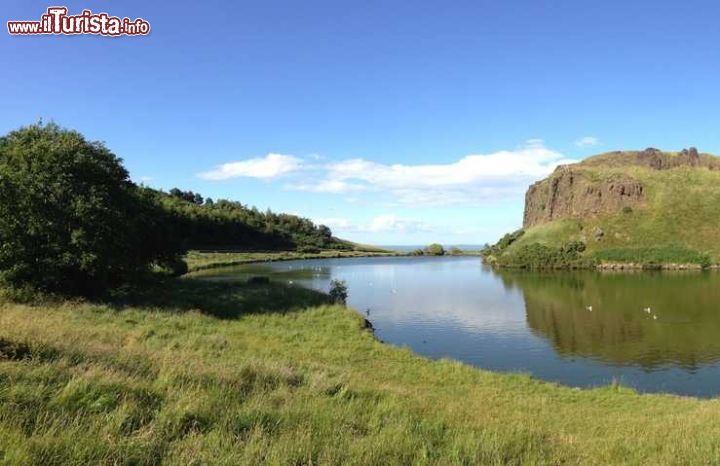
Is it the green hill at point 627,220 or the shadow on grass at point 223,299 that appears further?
the green hill at point 627,220

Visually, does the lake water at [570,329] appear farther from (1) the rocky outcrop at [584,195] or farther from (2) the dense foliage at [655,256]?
(1) the rocky outcrop at [584,195]

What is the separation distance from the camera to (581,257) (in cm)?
13900

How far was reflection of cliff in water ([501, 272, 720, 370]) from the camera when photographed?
116ft

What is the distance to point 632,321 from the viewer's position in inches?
1898

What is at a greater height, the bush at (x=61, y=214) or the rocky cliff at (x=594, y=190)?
the rocky cliff at (x=594, y=190)

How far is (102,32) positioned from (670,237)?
503ft

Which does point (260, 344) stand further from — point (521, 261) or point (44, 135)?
point (521, 261)

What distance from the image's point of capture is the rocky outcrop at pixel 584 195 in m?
163

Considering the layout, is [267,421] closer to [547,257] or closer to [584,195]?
[547,257]

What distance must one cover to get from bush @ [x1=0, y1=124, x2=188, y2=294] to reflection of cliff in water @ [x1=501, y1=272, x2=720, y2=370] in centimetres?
3495

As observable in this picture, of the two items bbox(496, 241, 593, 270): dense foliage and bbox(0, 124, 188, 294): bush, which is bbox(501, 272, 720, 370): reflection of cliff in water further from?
bbox(496, 241, 593, 270): dense foliage

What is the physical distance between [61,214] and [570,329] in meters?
43.7

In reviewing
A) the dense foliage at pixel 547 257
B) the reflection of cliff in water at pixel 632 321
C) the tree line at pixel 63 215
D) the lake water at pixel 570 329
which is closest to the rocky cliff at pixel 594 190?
the dense foliage at pixel 547 257

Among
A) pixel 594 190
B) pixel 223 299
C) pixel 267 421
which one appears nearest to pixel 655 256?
pixel 594 190
